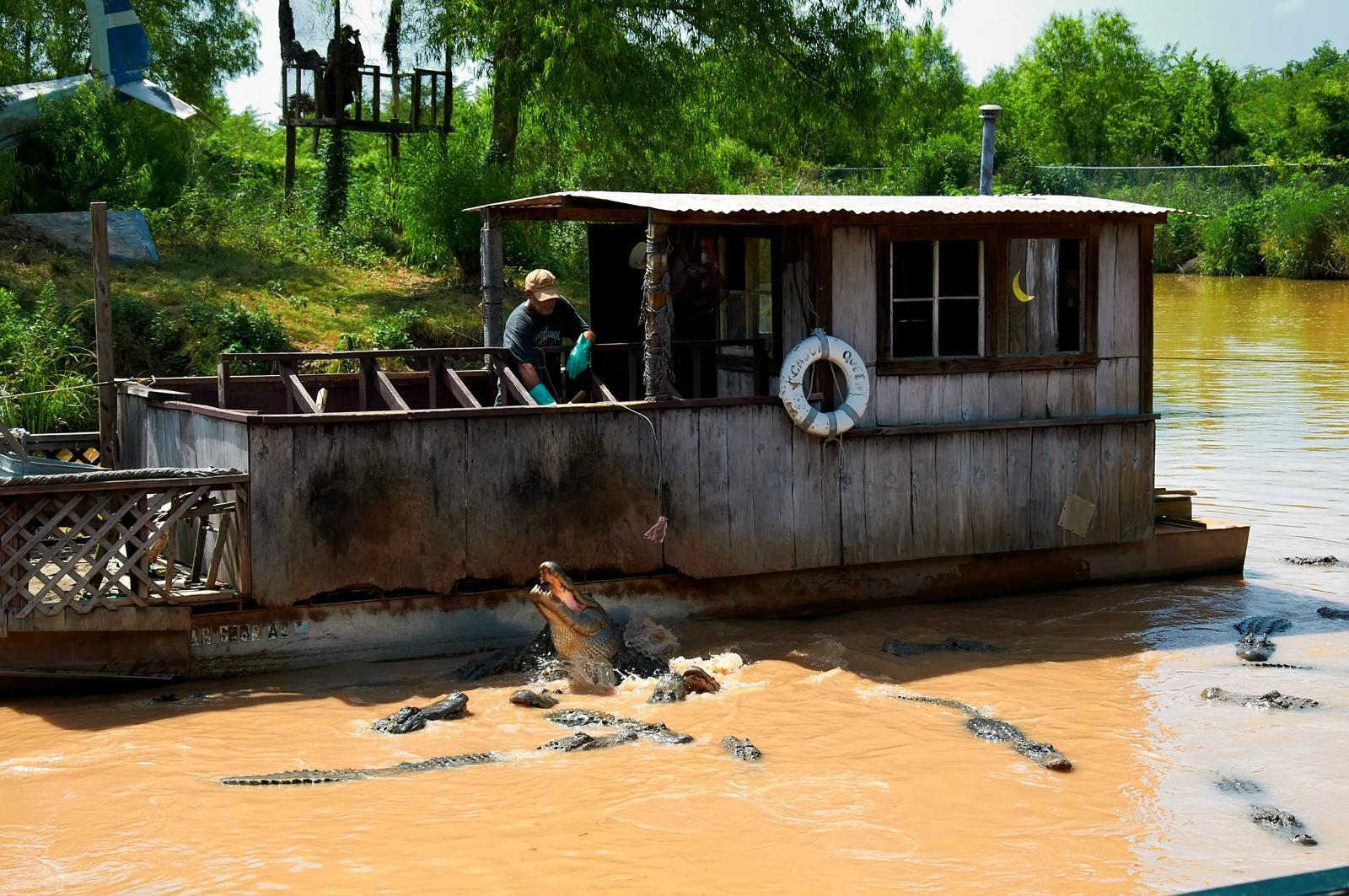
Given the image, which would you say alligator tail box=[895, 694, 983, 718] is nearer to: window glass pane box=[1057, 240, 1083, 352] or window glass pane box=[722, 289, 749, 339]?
window glass pane box=[1057, 240, 1083, 352]

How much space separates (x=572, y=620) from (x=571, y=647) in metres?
0.22

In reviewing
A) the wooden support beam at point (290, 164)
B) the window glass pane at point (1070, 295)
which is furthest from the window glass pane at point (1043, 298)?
the wooden support beam at point (290, 164)

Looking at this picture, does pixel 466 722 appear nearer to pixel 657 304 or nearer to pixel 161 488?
pixel 161 488

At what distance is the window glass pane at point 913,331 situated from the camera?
11406mm

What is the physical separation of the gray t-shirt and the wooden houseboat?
0.85 ft

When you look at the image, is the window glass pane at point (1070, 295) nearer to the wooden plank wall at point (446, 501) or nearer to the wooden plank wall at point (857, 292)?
the wooden plank wall at point (857, 292)

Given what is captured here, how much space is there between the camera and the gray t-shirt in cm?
1159

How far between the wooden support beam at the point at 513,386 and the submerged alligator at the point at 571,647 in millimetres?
1546

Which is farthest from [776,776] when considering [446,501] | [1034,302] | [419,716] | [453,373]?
[1034,302]

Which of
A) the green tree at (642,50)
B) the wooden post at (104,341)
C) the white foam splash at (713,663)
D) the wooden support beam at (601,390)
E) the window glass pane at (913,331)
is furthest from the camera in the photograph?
the green tree at (642,50)

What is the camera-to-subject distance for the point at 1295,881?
375 cm

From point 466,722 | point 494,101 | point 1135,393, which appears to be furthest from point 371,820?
point 494,101

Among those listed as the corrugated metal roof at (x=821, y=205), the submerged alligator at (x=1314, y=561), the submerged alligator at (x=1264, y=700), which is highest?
the corrugated metal roof at (x=821, y=205)

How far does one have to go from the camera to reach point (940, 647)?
10758 millimetres
